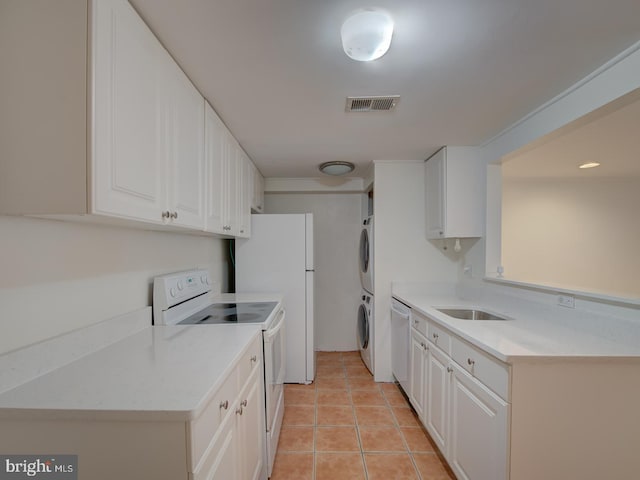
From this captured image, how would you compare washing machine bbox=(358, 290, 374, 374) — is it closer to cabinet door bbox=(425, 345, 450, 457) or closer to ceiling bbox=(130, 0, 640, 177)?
cabinet door bbox=(425, 345, 450, 457)

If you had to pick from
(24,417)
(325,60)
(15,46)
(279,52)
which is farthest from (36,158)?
(325,60)

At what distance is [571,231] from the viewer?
381cm

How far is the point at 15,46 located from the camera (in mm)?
830

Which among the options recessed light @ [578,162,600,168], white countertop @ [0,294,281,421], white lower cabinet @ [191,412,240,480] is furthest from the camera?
recessed light @ [578,162,600,168]

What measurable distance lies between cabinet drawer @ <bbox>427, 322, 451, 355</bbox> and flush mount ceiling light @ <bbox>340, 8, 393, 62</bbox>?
5.13 feet

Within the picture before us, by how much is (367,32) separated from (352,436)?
95.5 inches

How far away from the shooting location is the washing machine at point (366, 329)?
3053 mm

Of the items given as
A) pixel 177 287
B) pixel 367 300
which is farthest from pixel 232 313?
pixel 367 300

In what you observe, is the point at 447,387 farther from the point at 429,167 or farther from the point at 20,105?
the point at 20,105

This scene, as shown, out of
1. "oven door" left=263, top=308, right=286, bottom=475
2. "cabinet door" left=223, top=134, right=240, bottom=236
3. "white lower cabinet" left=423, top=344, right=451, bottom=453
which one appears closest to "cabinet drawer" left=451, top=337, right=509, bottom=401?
"white lower cabinet" left=423, top=344, right=451, bottom=453

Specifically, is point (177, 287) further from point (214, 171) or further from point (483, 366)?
point (483, 366)

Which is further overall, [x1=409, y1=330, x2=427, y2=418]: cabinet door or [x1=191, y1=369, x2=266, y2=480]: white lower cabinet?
[x1=409, y1=330, x2=427, y2=418]: cabinet door

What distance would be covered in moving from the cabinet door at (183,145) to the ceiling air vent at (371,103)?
864 mm

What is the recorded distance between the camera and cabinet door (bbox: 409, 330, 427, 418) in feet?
6.91
